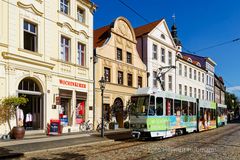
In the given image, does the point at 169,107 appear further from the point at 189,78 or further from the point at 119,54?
Answer: the point at 189,78

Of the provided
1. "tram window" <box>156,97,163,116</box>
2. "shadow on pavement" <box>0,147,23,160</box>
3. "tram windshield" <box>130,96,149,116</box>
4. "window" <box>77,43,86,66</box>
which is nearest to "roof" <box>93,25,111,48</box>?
"window" <box>77,43,86,66</box>

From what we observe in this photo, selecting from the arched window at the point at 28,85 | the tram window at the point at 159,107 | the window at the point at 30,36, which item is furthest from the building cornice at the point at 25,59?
the tram window at the point at 159,107

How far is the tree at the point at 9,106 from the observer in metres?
18.0

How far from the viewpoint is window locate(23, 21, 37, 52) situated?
20.7m

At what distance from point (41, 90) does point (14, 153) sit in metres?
9.19

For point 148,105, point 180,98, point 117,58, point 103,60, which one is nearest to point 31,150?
point 148,105

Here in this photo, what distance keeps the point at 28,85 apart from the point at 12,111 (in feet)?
8.87

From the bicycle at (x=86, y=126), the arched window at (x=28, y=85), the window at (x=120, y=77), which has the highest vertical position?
the window at (x=120, y=77)

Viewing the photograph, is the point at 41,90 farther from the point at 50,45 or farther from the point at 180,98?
the point at 180,98

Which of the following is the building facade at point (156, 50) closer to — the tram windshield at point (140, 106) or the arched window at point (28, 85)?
the tram windshield at point (140, 106)

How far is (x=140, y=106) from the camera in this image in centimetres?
1953

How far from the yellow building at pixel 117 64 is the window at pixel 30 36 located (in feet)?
24.3

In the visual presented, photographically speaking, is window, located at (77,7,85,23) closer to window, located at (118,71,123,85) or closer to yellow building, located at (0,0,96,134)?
yellow building, located at (0,0,96,134)

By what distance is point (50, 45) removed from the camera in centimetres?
2259
